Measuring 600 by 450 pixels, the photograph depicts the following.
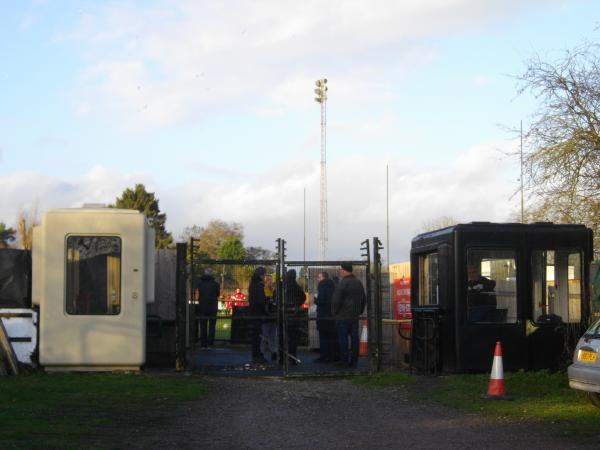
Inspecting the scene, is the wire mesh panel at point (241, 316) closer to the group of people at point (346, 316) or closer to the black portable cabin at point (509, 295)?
the group of people at point (346, 316)

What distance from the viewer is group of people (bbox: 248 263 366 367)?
1616 centimetres

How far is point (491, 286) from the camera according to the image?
14.8 metres

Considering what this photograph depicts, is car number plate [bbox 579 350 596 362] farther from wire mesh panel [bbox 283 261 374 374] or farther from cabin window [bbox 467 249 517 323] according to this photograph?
wire mesh panel [bbox 283 261 374 374]

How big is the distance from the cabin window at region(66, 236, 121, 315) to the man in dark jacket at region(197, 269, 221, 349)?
7.33ft

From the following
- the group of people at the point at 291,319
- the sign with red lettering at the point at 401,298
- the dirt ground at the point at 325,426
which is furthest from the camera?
the sign with red lettering at the point at 401,298

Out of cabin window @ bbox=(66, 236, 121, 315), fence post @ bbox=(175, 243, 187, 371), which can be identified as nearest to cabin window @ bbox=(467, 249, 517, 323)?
fence post @ bbox=(175, 243, 187, 371)

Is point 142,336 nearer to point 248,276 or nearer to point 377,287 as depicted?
point 248,276

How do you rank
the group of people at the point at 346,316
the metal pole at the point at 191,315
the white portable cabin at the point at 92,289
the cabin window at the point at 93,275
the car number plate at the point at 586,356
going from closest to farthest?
the car number plate at the point at 586,356 → the white portable cabin at the point at 92,289 → the cabin window at the point at 93,275 → the metal pole at the point at 191,315 → the group of people at the point at 346,316

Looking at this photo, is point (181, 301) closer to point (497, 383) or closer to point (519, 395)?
point (497, 383)

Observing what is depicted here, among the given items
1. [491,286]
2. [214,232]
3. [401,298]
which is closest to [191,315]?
[491,286]

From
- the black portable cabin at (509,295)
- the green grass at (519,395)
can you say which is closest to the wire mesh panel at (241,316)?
the green grass at (519,395)

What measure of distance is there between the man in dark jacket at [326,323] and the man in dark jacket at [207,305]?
6.32 ft

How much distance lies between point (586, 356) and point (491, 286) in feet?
13.8

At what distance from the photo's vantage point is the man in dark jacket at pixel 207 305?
661 inches
